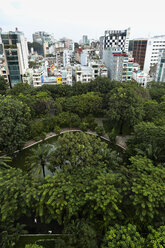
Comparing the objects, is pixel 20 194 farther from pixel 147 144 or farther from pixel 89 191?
pixel 147 144

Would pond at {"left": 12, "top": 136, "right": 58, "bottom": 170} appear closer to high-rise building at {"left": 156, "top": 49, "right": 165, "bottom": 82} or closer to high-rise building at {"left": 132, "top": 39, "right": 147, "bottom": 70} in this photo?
high-rise building at {"left": 156, "top": 49, "right": 165, "bottom": 82}

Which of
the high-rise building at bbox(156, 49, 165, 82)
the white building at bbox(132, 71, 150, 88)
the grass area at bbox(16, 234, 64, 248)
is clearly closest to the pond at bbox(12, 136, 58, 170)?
the grass area at bbox(16, 234, 64, 248)

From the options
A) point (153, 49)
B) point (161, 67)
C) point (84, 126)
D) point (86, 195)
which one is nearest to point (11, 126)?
point (84, 126)

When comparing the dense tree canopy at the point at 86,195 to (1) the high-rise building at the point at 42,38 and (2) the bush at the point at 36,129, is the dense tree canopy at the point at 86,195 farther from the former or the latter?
(1) the high-rise building at the point at 42,38

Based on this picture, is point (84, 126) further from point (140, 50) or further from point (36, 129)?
point (140, 50)

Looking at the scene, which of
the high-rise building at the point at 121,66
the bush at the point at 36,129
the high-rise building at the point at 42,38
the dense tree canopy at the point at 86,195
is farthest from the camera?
the high-rise building at the point at 42,38

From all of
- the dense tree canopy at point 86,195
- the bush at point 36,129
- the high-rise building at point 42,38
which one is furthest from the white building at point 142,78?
the high-rise building at point 42,38
